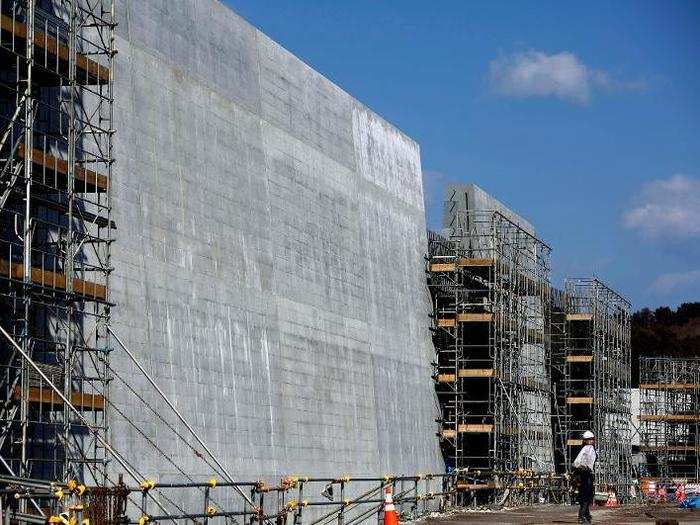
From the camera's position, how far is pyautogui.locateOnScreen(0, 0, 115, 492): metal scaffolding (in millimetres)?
26234

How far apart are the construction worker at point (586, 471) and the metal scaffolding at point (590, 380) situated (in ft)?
120

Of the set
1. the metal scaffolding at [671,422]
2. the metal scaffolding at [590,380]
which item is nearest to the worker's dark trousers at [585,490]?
the metal scaffolding at [590,380]

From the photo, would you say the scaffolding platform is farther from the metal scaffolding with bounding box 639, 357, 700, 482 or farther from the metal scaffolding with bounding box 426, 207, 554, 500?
the metal scaffolding with bounding box 639, 357, 700, 482

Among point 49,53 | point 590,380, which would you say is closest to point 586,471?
point 49,53

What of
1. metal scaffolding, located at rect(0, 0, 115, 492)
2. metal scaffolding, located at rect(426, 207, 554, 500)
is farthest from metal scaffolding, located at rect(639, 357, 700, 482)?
metal scaffolding, located at rect(0, 0, 115, 492)

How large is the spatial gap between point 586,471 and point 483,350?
27.8 m

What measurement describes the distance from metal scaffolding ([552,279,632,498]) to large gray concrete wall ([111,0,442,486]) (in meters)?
17.4

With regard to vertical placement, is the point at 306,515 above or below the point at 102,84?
below

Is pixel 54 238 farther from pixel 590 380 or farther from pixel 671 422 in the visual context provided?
pixel 671 422

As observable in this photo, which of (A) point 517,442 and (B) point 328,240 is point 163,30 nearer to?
(B) point 328,240

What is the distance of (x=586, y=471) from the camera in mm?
28891

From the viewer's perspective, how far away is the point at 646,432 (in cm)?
8575

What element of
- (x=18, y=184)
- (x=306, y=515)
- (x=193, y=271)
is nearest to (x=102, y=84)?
(x=18, y=184)

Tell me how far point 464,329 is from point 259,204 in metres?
19.3
